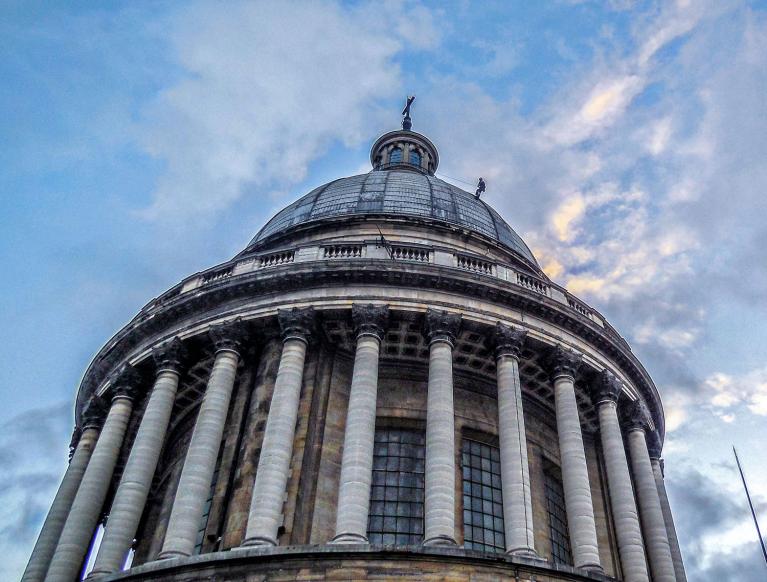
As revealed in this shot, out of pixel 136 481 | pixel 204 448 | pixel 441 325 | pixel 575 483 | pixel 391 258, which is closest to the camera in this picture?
pixel 204 448

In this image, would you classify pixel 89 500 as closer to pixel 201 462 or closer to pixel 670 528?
pixel 201 462

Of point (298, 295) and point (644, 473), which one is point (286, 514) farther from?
point (644, 473)

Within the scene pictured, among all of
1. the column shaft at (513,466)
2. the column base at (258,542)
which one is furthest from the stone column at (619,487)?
the column base at (258,542)

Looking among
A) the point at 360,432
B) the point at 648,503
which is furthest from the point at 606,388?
the point at 360,432

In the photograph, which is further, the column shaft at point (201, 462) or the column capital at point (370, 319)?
the column capital at point (370, 319)

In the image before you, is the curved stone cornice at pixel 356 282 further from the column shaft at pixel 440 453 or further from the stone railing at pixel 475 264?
the column shaft at pixel 440 453

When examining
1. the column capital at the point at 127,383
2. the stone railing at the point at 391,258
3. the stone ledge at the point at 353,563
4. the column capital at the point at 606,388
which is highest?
the stone railing at the point at 391,258

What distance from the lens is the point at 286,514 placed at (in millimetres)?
24891

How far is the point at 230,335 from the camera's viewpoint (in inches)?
1164

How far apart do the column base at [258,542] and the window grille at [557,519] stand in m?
11.9

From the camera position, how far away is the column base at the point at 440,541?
73.3 feet

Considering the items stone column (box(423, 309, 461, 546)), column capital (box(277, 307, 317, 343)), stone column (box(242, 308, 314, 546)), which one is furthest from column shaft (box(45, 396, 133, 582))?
stone column (box(423, 309, 461, 546))

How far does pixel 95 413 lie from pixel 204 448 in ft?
36.1

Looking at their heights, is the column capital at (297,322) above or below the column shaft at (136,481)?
above
